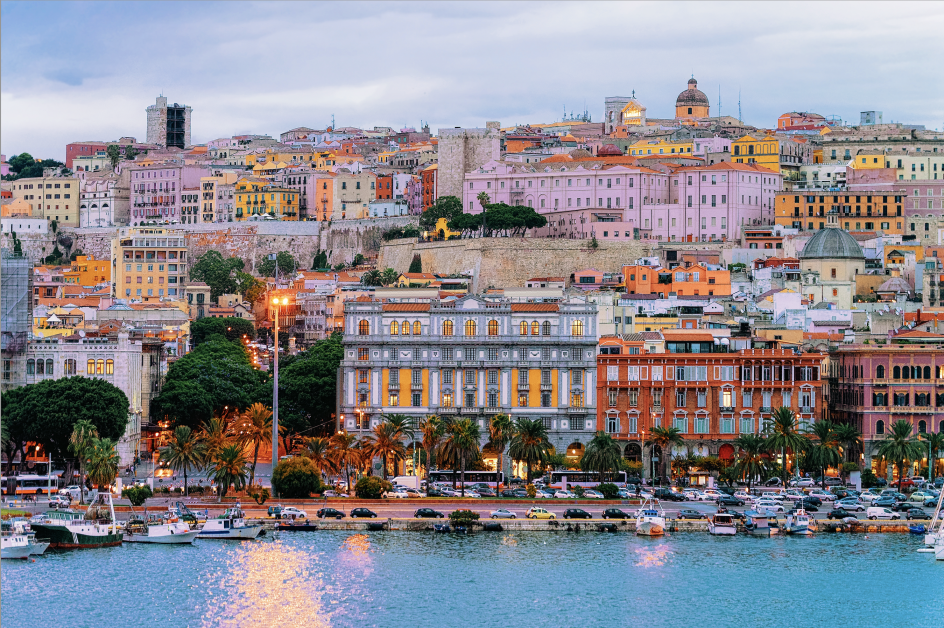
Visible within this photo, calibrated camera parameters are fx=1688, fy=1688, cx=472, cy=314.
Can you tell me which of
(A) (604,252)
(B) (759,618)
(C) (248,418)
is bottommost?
(B) (759,618)

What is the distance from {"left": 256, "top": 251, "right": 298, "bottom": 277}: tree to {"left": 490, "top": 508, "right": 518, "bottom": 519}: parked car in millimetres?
79343

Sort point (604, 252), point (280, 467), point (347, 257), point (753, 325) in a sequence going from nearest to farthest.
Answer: point (280, 467) → point (753, 325) → point (604, 252) → point (347, 257)

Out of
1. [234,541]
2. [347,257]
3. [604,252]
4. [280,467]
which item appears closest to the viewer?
[234,541]

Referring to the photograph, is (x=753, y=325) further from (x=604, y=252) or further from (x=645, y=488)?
(x=604, y=252)

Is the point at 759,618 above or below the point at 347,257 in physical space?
below

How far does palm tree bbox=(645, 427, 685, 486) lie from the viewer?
7488cm

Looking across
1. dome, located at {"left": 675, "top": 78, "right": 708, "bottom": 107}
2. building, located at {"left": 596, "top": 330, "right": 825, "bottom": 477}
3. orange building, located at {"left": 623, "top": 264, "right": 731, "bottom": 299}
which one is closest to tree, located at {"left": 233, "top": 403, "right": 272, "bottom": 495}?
building, located at {"left": 596, "top": 330, "right": 825, "bottom": 477}

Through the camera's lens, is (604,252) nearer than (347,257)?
Yes

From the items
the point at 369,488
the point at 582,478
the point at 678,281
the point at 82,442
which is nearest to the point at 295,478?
the point at 369,488

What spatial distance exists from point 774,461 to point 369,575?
26.8m

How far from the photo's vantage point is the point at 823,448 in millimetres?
73625

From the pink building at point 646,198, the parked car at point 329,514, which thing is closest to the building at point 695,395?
the parked car at point 329,514

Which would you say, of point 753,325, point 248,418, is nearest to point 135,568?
point 248,418

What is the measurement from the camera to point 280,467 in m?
66.6
